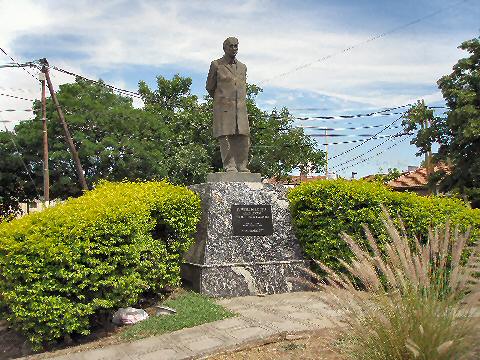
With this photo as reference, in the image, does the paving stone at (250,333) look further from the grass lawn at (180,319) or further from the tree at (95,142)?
the tree at (95,142)

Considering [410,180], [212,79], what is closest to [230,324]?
[212,79]

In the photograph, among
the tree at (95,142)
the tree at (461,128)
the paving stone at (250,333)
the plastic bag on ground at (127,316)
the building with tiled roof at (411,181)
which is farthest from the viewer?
the building with tiled roof at (411,181)

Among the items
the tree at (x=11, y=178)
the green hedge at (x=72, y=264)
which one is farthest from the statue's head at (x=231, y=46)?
the tree at (x=11, y=178)

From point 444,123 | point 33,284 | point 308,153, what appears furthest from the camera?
point 308,153

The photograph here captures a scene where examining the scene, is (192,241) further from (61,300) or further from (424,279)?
(424,279)

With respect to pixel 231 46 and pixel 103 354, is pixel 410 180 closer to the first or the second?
pixel 231 46

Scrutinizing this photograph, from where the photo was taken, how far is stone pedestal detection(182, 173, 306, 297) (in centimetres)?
686

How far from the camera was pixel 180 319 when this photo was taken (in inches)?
208

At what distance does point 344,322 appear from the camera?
3.01 meters

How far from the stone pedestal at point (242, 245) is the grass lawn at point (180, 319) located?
0.74 m

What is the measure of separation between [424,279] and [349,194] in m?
4.53

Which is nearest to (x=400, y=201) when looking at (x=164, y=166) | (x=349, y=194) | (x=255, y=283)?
(x=349, y=194)

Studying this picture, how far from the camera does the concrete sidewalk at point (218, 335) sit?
14.1ft

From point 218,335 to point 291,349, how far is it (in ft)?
2.62
